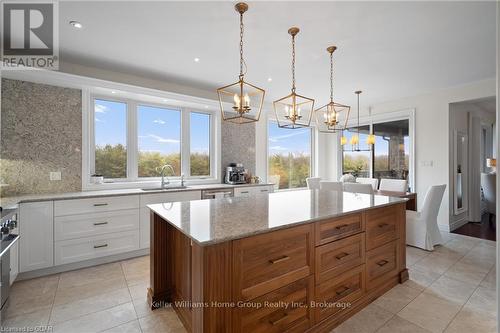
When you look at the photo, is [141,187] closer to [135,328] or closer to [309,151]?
[135,328]

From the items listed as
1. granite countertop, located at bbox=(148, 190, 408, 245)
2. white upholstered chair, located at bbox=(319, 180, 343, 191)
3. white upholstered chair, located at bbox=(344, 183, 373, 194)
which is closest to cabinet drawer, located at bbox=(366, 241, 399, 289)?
granite countertop, located at bbox=(148, 190, 408, 245)

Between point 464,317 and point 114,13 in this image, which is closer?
point 464,317

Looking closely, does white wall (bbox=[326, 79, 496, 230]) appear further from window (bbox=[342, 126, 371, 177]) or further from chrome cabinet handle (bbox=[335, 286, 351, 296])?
chrome cabinet handle (bbox=[335, 286, 351, 296])

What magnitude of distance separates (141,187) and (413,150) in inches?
206

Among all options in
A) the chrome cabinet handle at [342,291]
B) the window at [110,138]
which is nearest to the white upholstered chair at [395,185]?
the chrome cabinet handle at [342,291]

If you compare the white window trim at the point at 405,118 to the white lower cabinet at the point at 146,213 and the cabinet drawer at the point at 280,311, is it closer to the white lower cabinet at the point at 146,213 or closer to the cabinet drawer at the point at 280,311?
the cabinet drawer at the point at 280,311

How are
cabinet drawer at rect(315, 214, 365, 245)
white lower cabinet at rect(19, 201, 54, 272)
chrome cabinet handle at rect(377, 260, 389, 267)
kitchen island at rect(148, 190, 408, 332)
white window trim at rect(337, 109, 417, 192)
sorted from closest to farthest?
kitchen island at rect(148, 190, 408, 332), cabinet drawer at rect(315, 214, 365, 245), chrome cabinet handle at rect(377, 260, 389, 267), white lower cabinet at rect(19, 201, 54, 272), white window trim at rect(337, 109, 417, 192)

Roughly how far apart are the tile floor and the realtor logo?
97.7 inches

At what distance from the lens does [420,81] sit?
396 centimetres

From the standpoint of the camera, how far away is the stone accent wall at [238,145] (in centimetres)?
461

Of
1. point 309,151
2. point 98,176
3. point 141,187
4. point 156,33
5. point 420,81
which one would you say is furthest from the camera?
point 309,151

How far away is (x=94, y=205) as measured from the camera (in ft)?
A: 9.37

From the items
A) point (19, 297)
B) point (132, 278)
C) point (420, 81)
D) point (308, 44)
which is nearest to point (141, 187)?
point (132, 278)

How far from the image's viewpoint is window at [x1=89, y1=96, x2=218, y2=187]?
3.49m
